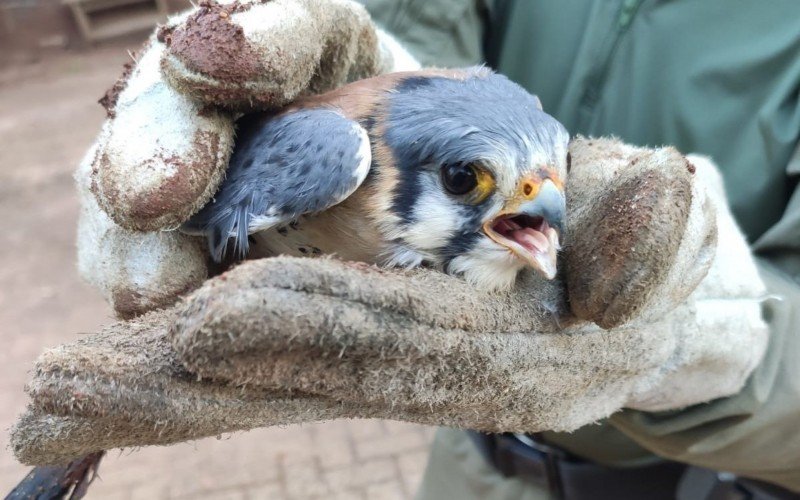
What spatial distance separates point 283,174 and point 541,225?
52cm

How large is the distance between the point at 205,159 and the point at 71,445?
57cm

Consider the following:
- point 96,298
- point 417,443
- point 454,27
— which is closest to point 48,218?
point 96,298

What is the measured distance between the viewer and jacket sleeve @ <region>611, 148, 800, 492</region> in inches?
63.4

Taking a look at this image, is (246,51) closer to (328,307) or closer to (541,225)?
(328,307)

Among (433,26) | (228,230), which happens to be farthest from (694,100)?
(228,230)

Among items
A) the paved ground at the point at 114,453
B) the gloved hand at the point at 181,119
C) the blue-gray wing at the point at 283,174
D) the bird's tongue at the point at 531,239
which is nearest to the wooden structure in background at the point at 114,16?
the paved ground at the point at 114,453

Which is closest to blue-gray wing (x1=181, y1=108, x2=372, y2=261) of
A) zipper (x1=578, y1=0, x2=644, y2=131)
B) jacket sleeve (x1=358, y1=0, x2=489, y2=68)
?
jacket sleeve (x1=358, y1=0, x2=489, y2=68)

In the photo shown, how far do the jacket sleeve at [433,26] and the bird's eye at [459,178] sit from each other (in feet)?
2.64

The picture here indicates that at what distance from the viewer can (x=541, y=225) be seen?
139 centimetres

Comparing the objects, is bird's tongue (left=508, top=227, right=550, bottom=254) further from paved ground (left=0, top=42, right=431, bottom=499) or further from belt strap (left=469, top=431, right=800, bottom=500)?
paved ground (left=0, top=42, right=431, bottom=499)

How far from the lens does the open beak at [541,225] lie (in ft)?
4.27

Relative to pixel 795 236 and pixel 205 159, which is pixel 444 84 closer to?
pixel 205 159

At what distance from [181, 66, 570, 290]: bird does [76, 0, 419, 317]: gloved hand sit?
0.28ft

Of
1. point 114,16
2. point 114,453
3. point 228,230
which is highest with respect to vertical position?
point 228,230
